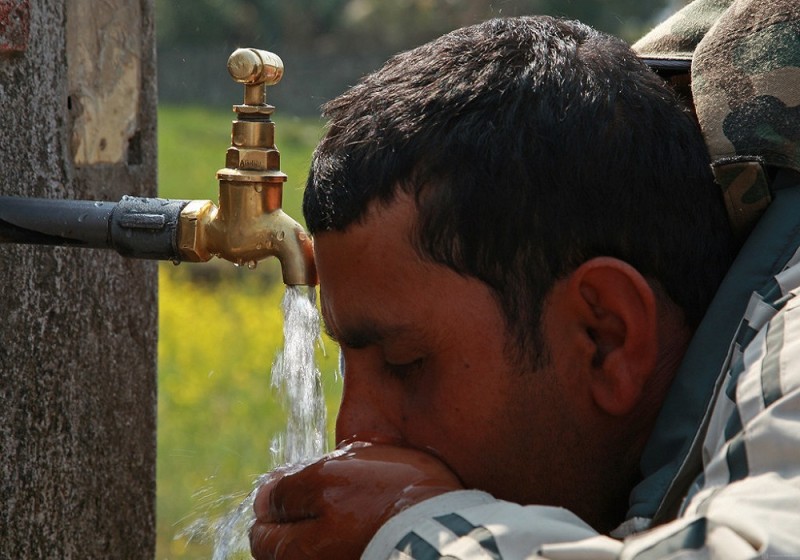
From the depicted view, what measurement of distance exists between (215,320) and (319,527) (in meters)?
6.46

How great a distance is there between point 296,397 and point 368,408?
0.48 meters

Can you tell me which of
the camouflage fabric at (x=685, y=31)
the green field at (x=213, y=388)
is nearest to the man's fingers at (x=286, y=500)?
the green field at (x=213, y=388)

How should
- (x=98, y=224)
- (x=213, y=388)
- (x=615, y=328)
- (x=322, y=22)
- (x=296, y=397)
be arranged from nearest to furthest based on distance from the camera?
(x=615, y=328) → (x=98, y=224) → (x=296, y=397) → (x=213, y=388) → (x=322, y=22)

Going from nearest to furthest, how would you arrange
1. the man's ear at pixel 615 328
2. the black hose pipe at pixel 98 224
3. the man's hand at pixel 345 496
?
1. the man's hand at pixel 345 496
2. the man's ear at pixel 615 328
3. the black hose pipe at pixel 98 224

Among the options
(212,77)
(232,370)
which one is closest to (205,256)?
(232,370)

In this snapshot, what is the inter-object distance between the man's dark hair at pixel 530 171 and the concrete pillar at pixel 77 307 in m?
0.54

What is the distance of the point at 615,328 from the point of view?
1743mm

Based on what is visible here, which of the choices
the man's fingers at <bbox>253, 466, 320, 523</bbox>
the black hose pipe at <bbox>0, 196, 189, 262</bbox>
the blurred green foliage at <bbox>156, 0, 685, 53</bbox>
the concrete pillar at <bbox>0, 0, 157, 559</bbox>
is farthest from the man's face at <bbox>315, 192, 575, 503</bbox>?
the blurred green foliage at <bbox>156, 0, 685, 53</bbox>

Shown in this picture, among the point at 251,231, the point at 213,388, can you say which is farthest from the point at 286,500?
the point at 213,388

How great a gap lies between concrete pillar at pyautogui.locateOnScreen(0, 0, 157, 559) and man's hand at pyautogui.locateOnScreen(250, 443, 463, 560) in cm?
57

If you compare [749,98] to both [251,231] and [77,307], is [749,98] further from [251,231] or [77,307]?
[77,307]

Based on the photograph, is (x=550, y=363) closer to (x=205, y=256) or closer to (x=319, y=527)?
(x=319, y=527)

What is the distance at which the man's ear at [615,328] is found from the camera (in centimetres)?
173

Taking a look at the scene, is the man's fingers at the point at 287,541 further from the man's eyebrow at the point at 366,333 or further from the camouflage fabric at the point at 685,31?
the camouflage fabric at the point at 685,31
